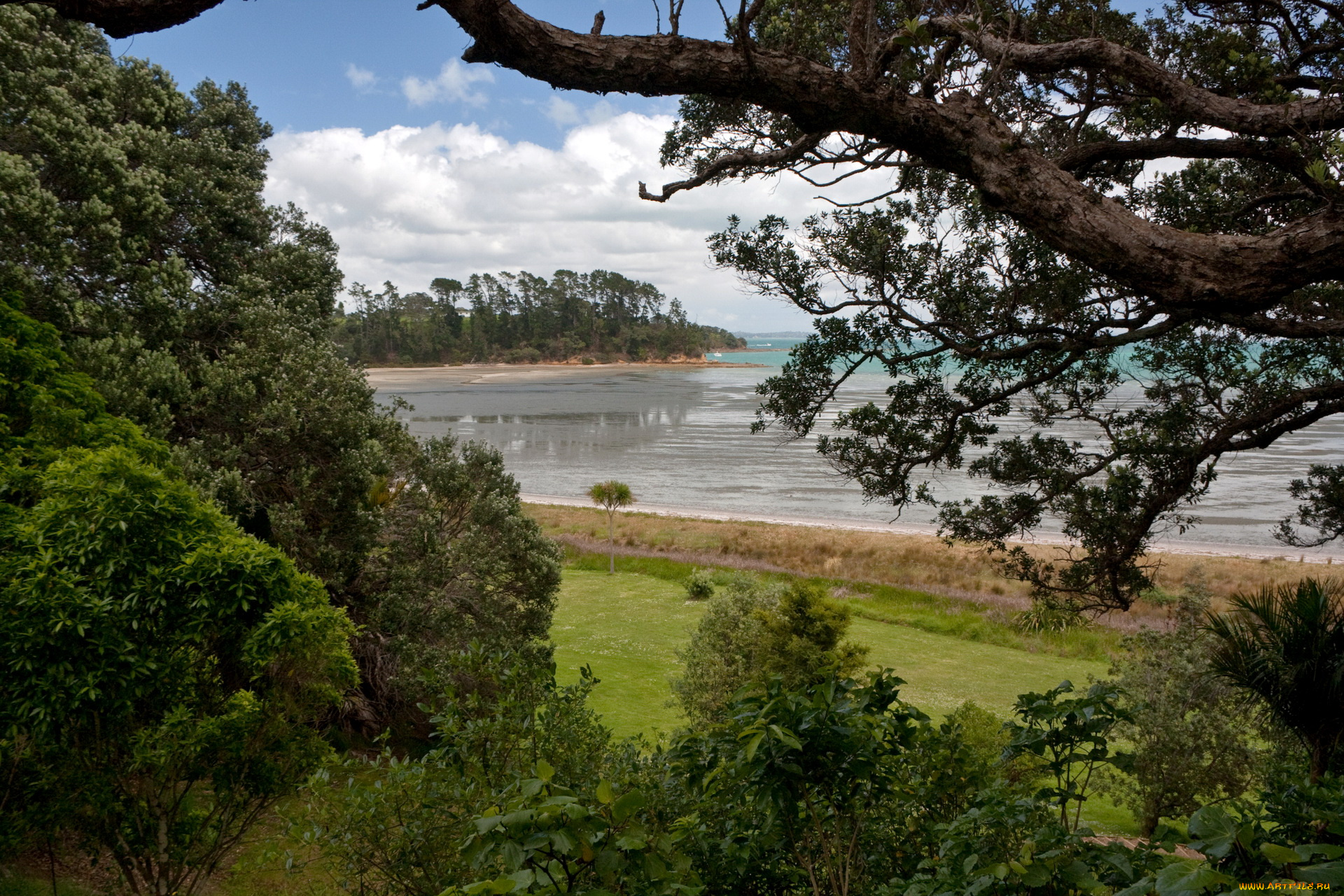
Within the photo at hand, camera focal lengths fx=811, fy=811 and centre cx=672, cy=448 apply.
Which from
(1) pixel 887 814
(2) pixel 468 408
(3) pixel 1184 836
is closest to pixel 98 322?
(1) pixel 887 814

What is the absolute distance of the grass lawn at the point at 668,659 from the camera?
54.6ft

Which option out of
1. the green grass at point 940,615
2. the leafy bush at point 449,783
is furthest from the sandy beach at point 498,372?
the leafy bush at point 449,783

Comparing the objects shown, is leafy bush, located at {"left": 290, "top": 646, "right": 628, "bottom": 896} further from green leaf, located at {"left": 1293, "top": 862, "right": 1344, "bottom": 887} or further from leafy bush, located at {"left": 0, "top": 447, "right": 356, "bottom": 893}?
green leaf, located at {"left": 1293, "top": 862, "right": 1344, "bottom": 887}

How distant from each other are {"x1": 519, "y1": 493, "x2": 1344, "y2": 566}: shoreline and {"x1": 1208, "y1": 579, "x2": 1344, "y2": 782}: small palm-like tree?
74.5 ft

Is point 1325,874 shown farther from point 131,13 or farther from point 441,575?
point 441,575

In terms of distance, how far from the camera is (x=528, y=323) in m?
127

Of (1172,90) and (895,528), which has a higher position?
(1172,90)

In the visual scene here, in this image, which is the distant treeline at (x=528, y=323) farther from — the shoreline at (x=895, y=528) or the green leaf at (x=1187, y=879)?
the green leaf at (x=1187, y=879)

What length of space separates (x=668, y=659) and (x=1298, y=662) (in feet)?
51.4

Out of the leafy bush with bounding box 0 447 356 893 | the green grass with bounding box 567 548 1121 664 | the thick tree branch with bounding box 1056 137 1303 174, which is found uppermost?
the thick tree branch with bounding box 1056 137 1303 174

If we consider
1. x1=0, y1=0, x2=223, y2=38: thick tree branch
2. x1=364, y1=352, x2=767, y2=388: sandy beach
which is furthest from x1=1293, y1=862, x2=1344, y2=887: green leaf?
x1=364, y1=352, x2=767, y2=388: sandy beach

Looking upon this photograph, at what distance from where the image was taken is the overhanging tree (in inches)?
125

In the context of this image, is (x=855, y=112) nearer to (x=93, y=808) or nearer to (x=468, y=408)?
(x=93, y=808)

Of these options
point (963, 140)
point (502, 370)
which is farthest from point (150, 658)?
point (502, 370)
